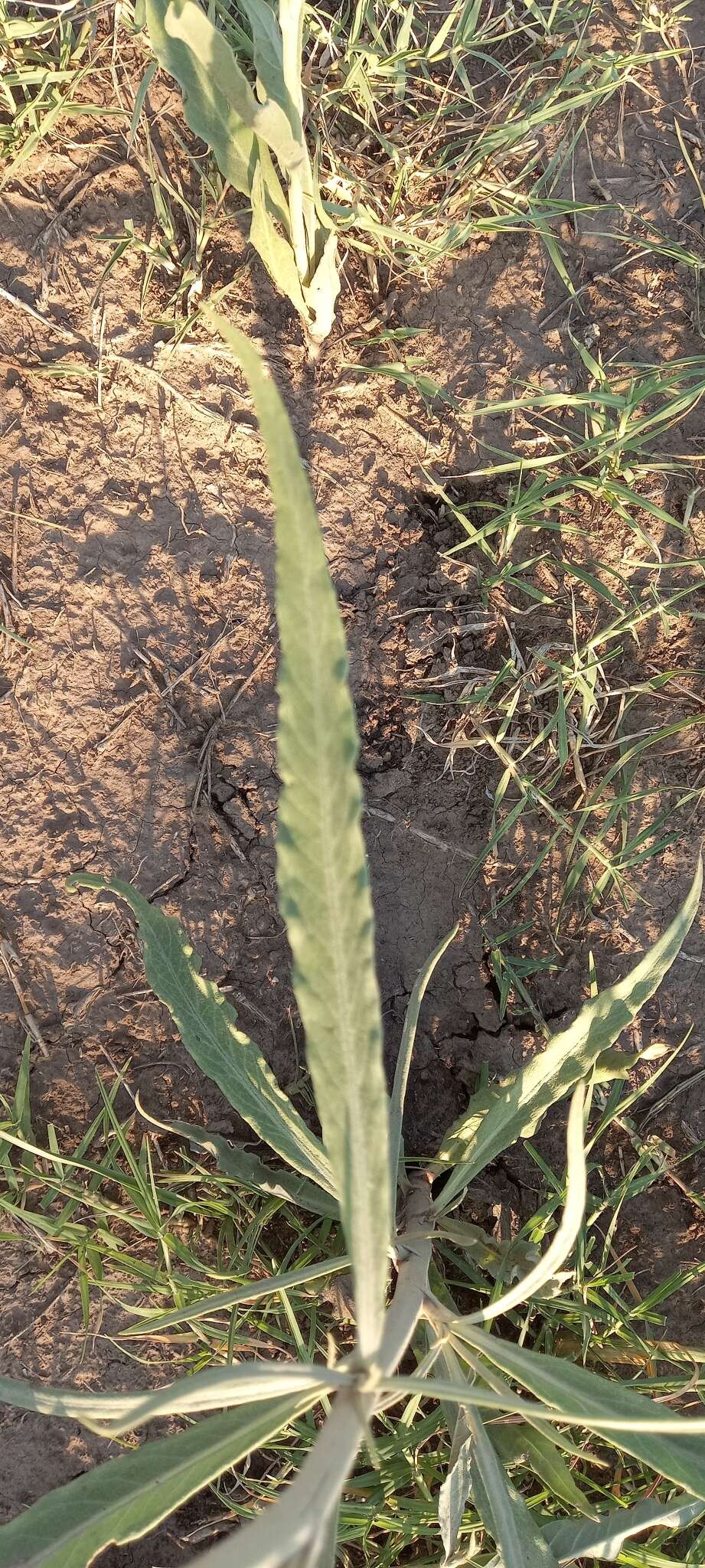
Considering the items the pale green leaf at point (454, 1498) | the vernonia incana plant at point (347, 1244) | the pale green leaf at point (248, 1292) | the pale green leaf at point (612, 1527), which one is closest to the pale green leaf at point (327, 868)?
the vernonia incana plant at point (347, 1244)

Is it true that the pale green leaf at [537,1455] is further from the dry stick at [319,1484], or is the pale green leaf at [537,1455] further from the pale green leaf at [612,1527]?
the dry stick at [319,1484]

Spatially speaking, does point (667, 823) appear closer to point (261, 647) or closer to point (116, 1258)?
point (261, 647)

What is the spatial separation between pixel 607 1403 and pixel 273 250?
71.9 inches

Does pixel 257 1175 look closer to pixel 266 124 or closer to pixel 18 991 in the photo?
pixel 18 991

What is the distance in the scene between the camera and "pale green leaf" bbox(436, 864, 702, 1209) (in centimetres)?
147

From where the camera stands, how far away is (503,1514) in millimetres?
1364

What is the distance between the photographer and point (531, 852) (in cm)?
185

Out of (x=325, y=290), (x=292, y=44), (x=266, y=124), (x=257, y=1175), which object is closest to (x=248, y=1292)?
(x=257, y=1175)

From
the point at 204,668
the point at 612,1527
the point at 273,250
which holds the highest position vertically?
the point at 273,250

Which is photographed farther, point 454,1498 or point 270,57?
point 270,57

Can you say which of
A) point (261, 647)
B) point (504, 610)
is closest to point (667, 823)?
point (504, 610)

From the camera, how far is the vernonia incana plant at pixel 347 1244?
78cm

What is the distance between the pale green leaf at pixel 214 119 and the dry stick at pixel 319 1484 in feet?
5.62

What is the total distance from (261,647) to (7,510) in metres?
0.53
